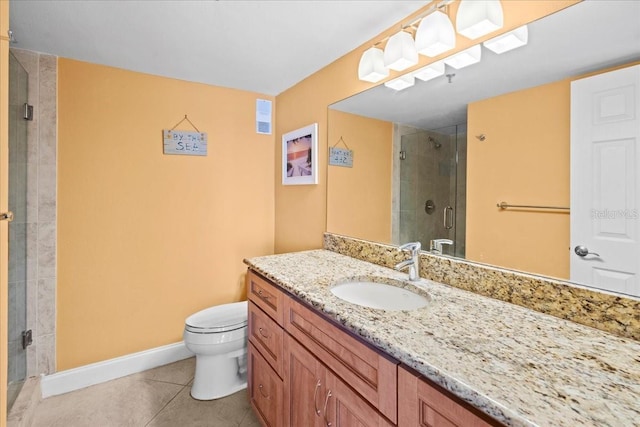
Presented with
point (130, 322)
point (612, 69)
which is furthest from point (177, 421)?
point (612, 69)

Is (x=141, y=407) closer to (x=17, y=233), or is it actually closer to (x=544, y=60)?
(x=17, y=233)

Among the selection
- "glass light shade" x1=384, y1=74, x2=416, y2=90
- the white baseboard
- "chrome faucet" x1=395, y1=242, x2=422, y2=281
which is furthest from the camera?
the white baseboard

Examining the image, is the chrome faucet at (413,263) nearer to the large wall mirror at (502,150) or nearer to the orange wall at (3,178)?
the large wall mirror at (502,150)

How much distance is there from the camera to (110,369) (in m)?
2.04

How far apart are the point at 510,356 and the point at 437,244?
71 cm

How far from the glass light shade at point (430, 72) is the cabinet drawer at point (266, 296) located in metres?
1.22

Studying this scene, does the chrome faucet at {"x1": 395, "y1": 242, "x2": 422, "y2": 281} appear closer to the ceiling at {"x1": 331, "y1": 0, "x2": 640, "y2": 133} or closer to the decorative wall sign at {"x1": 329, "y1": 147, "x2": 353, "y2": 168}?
the ceiling at {"x1": 331, "y1": 0, "x2": 640, "y2": 133}

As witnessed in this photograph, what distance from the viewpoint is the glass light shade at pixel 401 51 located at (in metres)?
1.38

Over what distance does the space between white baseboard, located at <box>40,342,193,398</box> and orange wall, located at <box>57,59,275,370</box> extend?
5 centimetres

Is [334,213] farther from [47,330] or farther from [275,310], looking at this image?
[47,330]

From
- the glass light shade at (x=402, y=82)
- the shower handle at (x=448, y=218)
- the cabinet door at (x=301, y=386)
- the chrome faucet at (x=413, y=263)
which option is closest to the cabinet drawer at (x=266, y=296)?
the cabinet door at (x=301, y=386)

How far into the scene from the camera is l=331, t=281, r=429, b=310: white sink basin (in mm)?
1260

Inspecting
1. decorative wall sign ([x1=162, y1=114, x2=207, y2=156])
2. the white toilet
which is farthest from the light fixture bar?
the white toilet

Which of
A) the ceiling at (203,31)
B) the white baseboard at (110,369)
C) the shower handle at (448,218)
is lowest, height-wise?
the white baseboard at (110,369)
